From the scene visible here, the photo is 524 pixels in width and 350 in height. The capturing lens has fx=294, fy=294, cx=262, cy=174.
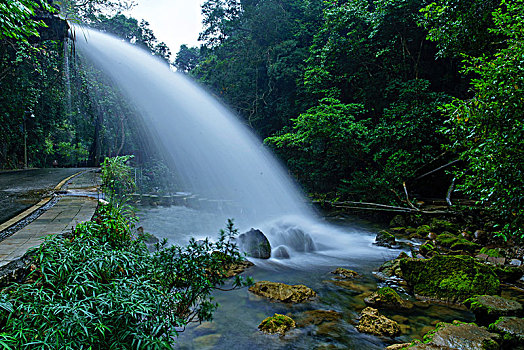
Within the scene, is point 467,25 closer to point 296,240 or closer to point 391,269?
point 391,269

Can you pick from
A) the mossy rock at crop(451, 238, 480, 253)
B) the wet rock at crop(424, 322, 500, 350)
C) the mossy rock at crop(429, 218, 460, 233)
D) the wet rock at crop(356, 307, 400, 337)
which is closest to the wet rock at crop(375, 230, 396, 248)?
the mossy rock at crop(451, 238, 480, 253)

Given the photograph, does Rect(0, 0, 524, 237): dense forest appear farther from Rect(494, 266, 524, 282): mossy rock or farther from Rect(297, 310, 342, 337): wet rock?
Rect(297, 310, 342, 337): wet rock

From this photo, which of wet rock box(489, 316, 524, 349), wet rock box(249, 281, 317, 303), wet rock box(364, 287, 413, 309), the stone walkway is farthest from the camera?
wet rock box(249, 281, 317, 303)

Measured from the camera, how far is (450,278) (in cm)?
581

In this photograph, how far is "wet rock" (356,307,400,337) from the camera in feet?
14.9

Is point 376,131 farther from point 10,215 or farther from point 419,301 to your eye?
point 10,215

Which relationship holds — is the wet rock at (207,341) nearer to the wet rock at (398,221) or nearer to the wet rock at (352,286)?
the wet rock at (352,286)

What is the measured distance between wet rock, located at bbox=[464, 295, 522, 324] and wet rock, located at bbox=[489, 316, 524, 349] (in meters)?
0.44

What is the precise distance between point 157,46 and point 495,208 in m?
38.0

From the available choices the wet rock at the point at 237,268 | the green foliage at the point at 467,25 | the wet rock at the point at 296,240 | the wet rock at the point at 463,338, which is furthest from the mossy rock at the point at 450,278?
the green foliage at the point at 467,25

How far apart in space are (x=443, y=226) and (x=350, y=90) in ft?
33.9

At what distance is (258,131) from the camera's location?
2245 centimetres

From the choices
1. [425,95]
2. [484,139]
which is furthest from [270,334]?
[425,95]

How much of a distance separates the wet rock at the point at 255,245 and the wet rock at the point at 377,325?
408 cm
